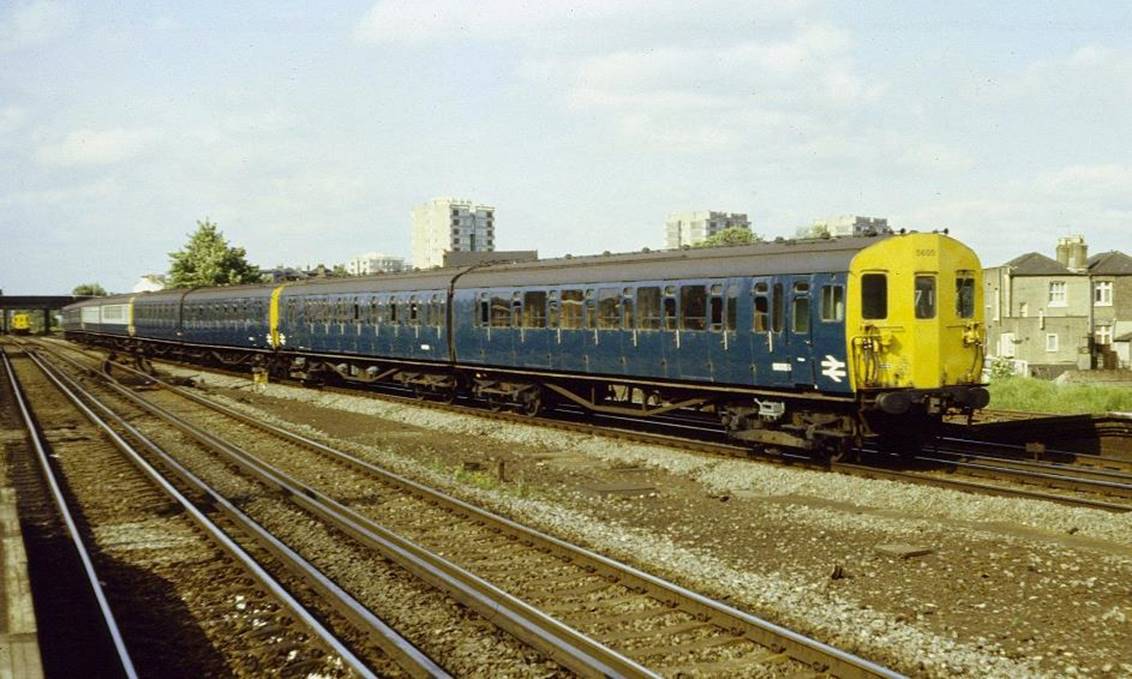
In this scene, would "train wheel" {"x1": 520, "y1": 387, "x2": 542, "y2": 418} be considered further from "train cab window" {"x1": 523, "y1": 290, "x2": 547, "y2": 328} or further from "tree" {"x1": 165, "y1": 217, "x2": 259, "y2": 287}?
"tree" {"x1": 165, "y1": 217, "x2": 259, "y2": 287}

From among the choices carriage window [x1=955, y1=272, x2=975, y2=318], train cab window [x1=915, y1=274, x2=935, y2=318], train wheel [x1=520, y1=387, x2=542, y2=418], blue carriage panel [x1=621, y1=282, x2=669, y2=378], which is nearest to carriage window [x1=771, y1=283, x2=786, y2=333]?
train cab window [x1=915, y1=274, x2=935, y2=318]

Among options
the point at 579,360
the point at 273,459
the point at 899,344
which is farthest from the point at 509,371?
the point at 899,344

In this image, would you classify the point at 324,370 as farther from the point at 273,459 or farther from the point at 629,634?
the point at 629,634

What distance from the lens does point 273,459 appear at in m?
17.4

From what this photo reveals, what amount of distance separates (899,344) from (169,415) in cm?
1809

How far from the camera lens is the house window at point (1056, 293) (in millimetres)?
54250

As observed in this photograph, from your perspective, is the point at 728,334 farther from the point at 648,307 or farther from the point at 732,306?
the point at 648,307

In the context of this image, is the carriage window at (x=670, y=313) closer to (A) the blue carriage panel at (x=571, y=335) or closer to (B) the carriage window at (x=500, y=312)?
(A) the blue carriage panel at (x=571, y=335)

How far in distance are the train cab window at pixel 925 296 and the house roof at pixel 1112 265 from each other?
46.8 metres

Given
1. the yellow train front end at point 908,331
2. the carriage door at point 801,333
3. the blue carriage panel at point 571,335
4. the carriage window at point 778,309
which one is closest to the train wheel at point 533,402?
the blue carriage panel at point 571,335

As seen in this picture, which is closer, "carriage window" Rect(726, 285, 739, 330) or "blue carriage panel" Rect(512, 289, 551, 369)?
"carriage window" Rect(726, 285, 739, 330)

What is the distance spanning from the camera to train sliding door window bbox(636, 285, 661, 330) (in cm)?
1819

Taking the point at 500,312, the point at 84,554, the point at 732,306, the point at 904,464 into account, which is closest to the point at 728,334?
the point at 732,306

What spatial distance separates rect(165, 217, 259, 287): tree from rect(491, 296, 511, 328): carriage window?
55.6 m
